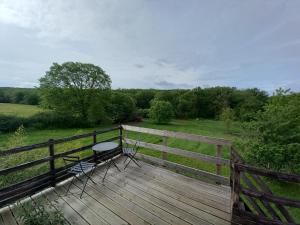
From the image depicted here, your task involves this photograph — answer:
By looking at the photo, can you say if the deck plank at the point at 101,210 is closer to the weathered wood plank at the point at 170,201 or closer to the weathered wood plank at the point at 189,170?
the weathered wood plank at the point at 170,201

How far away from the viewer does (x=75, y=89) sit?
17500mm

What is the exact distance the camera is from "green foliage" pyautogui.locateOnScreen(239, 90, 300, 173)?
5.09 meters

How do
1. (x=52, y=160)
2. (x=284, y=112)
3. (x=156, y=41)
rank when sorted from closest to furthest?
(x=52, y=160) → (x=284, y=112) → (x=156, y=41)

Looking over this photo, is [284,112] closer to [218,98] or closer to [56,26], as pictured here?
[56,26]

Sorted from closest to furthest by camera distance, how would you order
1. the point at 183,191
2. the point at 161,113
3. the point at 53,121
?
the point at 183,191 < the point at 53,121 < the point at 161,113

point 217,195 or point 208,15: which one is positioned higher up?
point 208,15

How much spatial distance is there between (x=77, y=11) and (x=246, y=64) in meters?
11.1

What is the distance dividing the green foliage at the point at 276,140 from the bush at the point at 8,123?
1612 centimetres

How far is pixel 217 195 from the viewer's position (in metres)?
3.08

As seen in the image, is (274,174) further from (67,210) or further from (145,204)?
(67,210)

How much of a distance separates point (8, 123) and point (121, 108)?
402 inches

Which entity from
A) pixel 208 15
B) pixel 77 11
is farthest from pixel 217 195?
pixel 77 11

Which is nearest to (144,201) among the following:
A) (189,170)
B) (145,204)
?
(145,204)

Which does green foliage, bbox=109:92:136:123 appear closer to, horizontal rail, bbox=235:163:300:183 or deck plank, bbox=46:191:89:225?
deck plank, bbox=46:191:89:225
